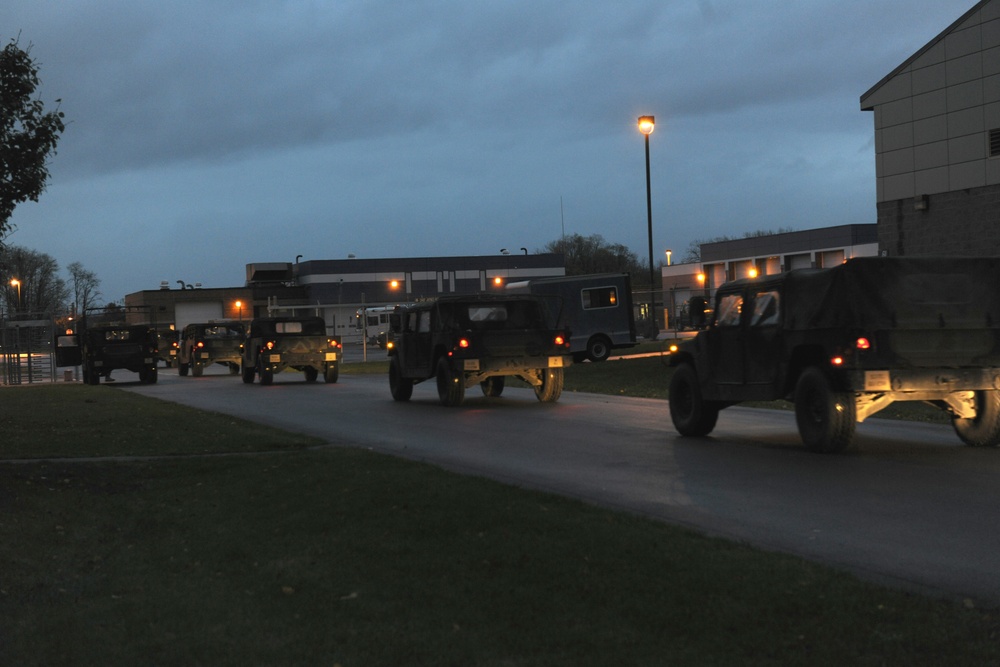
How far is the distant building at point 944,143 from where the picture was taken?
92.6ft

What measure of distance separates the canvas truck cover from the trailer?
28.1 m

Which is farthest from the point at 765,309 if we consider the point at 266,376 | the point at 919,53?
the point at 266,376

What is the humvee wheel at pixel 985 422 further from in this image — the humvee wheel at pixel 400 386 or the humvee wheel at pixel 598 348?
the humvee wheel at pixel 598 348

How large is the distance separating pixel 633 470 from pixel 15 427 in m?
11.2

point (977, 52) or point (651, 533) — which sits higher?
point (977, 52)

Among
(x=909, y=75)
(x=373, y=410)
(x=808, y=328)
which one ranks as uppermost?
(x=909, y=75)

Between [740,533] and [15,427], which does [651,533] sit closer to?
[740,533]

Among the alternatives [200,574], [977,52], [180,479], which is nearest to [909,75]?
[977,52]

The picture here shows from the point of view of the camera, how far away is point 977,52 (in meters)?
28.4

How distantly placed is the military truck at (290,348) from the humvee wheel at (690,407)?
20.5 meters

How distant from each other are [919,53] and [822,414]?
19.6 m

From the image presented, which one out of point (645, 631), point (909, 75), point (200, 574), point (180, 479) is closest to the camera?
point (645, 631)

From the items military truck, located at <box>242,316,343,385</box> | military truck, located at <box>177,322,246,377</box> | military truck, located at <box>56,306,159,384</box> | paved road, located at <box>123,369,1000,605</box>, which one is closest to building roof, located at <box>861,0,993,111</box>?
paved road, located at <box>123,369,1000,605</box>

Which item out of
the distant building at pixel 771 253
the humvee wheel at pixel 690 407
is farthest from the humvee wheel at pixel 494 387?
the distant building at pixel 771 253
